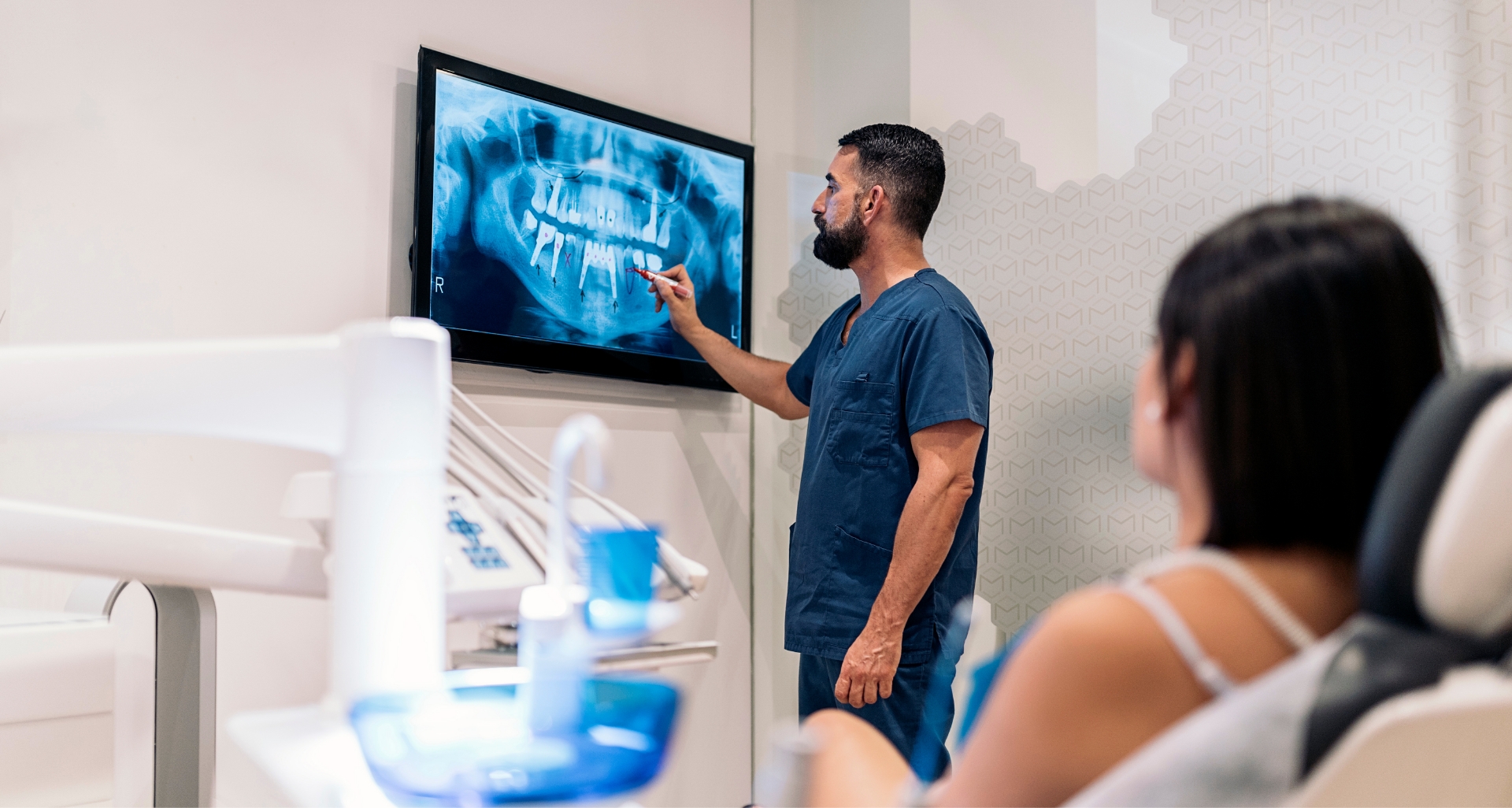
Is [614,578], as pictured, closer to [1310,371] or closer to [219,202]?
[1310,371]

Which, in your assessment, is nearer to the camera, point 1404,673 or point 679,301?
point 1404,673

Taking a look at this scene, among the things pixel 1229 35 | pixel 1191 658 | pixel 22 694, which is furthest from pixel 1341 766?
pixel 1229 35

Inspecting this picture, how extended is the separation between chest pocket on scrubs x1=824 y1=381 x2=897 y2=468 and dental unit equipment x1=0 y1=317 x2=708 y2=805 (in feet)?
5.29

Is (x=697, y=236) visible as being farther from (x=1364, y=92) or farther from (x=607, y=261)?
(x=1364, y=92)

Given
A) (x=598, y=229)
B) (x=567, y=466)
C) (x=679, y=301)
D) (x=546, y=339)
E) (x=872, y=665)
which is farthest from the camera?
(x=679, y=301)

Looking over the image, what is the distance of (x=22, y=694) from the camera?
1.27 metres

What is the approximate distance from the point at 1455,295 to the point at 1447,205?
0.17 metres

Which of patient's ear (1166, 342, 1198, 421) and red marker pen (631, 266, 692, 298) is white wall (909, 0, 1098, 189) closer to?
red marker pen (631, 266, 692, 298)

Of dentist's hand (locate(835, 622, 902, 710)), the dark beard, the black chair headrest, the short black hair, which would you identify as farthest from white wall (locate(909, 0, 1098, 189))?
the black chair headrest

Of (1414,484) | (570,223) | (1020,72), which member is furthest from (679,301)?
(1414,484)

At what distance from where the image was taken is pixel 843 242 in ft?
8.75

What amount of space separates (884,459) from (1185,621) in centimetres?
164

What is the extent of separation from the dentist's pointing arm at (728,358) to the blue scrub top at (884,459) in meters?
0.37

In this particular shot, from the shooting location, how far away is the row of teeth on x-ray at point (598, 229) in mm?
2631
